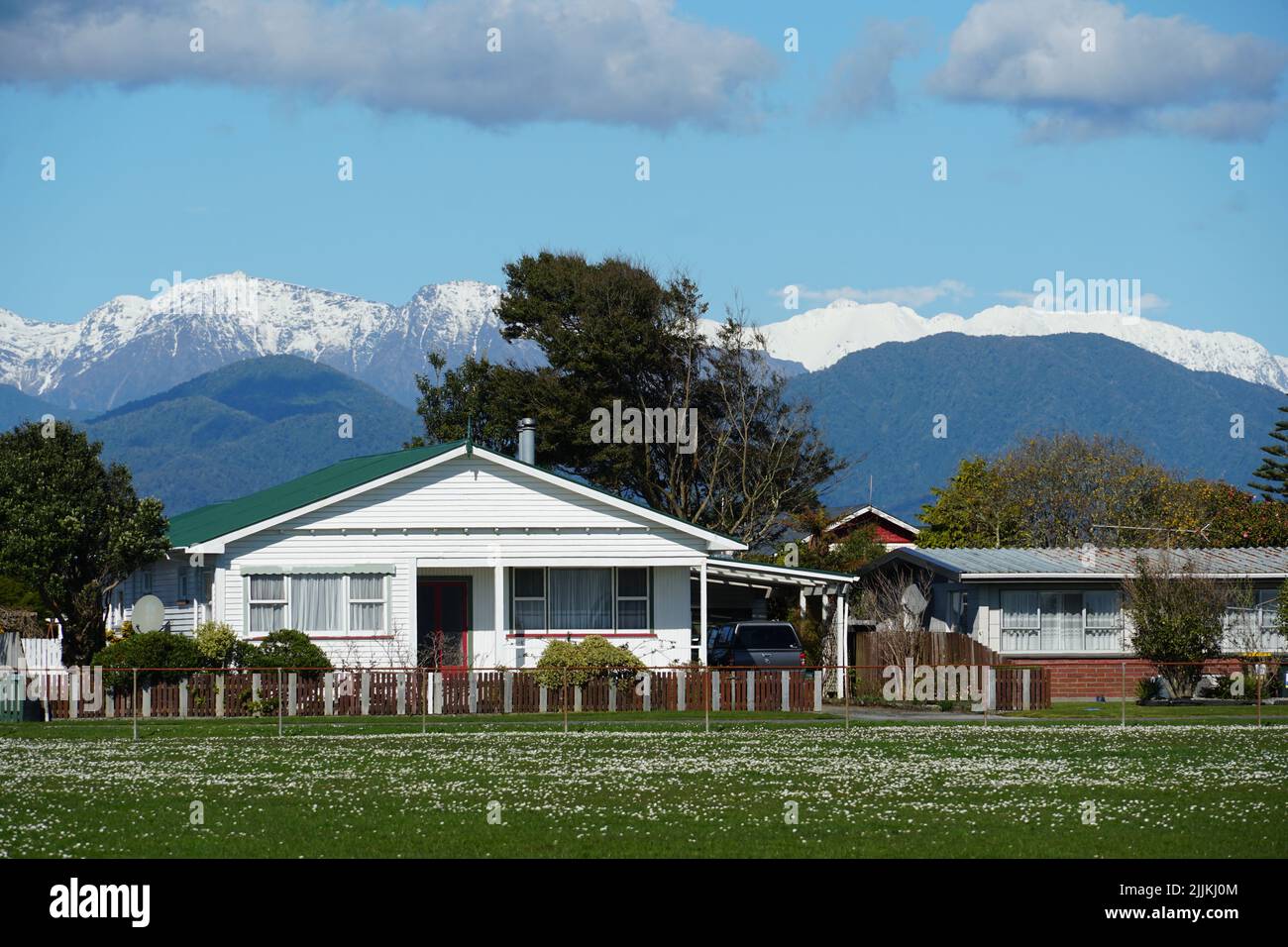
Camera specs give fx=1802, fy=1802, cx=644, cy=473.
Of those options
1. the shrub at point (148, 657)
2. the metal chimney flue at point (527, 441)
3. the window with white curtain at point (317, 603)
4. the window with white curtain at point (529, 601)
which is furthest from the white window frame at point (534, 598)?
the shrub at point (148, 657)

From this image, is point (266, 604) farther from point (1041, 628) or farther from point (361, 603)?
point (1041, 628)

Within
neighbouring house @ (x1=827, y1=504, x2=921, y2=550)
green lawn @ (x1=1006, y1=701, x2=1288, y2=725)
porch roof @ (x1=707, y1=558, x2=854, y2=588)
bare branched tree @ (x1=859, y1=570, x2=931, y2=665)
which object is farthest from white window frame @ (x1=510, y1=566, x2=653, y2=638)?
neighbouring house @ (x1=827, y1=504, x2=921, y2=550)

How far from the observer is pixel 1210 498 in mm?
66375

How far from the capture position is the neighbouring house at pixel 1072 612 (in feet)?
144

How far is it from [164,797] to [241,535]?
1871 centimetres

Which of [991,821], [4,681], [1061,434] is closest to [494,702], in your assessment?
[4,681]

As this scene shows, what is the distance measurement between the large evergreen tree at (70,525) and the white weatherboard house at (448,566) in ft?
3.99

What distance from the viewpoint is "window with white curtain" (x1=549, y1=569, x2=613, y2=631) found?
38875 millimetres

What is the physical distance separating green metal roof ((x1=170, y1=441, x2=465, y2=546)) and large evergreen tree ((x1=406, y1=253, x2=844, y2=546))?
18694mm

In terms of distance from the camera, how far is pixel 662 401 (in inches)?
2557

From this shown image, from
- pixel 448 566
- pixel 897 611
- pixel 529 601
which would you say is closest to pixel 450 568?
pixel 448 566

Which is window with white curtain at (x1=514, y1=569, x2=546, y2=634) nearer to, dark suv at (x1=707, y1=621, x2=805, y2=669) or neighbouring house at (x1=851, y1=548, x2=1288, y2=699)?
dark suv at (x1=707, y1=621, x2=805, y2=669)
